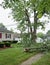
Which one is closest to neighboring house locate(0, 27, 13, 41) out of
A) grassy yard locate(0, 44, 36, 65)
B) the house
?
the house

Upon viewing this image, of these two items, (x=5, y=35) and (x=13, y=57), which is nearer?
(x=13, y=57)

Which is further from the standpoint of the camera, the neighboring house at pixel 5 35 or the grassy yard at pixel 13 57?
the neighboring house at pixel 5 35

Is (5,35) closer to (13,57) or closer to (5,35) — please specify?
(5,35)

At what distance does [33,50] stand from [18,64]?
8.50 m

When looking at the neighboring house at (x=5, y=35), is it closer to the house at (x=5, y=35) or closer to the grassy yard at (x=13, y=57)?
the house at (x=5, y=35)

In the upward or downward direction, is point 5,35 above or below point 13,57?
above

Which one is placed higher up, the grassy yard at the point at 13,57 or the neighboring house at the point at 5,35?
the neighboring house at the point at 5,35

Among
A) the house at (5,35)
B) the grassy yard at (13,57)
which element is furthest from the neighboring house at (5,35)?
the grassy yard at (13,57)

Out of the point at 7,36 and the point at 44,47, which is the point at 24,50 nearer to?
the point at 44,47

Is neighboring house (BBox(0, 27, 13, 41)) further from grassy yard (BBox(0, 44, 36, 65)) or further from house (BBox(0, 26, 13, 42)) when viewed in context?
grassy yard (BBox(0, 44, 36, 65))

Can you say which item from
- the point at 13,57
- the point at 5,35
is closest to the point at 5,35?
the point at 5,35

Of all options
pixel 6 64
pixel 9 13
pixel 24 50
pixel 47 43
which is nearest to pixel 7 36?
pixel 9 13

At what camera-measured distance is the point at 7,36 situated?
54.0 metres

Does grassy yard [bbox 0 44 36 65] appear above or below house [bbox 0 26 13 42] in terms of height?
below
